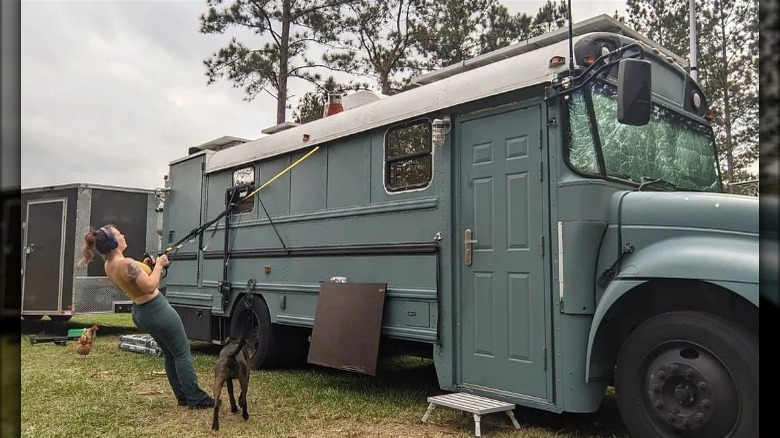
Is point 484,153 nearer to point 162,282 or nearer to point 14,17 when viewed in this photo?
point 14,17

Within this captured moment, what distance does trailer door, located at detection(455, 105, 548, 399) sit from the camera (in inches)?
168

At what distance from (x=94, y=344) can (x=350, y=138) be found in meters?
6.63

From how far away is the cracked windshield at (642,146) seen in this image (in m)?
4.25

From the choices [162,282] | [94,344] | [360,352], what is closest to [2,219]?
[360,352]

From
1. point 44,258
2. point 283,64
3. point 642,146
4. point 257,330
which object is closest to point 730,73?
point 642,146

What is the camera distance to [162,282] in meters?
8.82

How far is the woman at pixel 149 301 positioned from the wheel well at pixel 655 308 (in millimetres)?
3392

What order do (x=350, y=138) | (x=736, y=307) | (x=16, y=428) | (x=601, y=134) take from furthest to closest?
(x=350, y=138) < (x=601, y=134) < (x=736, y=307) < (x=16, y=428)

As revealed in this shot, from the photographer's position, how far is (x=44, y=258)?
11.3 meters

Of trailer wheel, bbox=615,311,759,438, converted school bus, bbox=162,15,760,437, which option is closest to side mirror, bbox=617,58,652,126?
converted school bus, bbox=162,15,760,437

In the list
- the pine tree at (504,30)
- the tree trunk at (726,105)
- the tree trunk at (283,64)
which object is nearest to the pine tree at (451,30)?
the pine tree at (504,30)

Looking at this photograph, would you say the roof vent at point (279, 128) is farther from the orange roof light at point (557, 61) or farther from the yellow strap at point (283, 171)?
the orange roof light at point (557, 61)

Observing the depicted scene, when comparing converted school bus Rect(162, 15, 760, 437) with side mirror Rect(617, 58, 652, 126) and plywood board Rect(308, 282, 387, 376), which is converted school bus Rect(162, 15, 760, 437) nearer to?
side mirror Rect(617, 58, 652, 126)

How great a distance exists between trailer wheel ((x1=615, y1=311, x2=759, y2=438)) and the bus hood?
57cm
